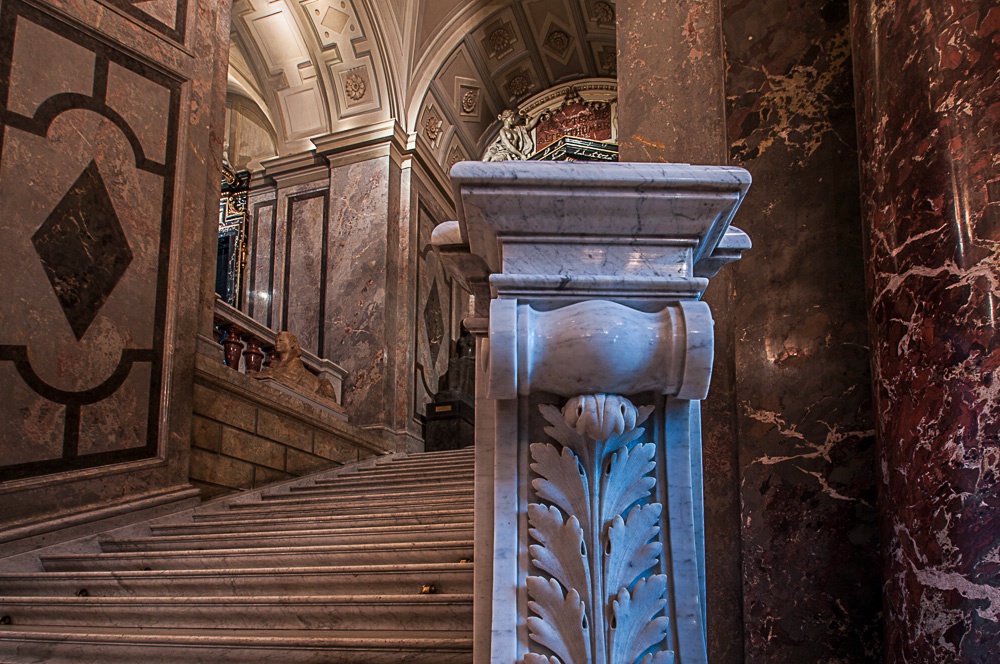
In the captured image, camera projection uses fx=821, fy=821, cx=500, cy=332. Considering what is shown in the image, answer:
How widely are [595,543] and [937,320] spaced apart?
0.96m

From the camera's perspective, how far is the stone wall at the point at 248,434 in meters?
5.74

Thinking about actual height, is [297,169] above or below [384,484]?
above

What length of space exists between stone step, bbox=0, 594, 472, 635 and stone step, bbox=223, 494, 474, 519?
1367 mm

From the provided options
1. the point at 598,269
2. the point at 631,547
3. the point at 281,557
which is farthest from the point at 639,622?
the point at 281,557

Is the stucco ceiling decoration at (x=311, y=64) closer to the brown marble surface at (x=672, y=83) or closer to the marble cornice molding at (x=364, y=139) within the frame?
the marble cornice molding at (x=364, y=139)

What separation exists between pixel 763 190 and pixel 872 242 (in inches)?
23.2

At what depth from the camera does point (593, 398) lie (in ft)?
4.29

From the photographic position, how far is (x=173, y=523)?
4988 millimetres

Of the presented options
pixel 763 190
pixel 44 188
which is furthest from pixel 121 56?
pixel 763 190

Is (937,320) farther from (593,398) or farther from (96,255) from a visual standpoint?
(96,255)

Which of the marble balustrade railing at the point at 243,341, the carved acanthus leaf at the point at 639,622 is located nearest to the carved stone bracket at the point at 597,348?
the carved acanthus leaf at the point at 639,622

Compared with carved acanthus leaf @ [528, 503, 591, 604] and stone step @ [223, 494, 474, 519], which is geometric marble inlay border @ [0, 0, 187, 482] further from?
carved acanthus leaf @ [528, 503, 591, 604]

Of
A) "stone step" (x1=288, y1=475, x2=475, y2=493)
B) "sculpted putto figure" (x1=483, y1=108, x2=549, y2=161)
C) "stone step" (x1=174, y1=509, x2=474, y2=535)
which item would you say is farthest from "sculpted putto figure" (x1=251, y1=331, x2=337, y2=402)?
"sculpted putto figure" (x1=483, y1=108, x2=549, y2=161)

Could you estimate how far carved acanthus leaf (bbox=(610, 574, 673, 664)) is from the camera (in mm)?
1343
